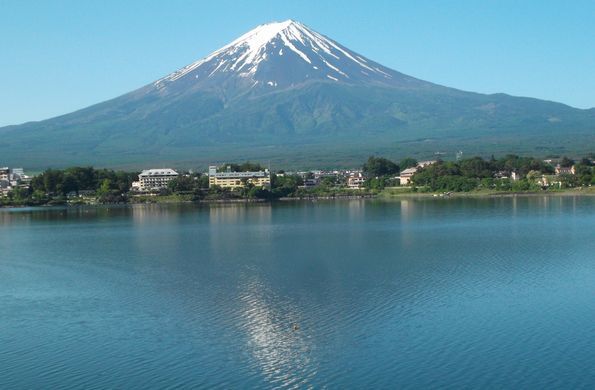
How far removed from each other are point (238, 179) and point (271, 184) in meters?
1.41

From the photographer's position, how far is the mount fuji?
56438mm

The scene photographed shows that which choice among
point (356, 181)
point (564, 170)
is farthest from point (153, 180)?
point (564, 170)

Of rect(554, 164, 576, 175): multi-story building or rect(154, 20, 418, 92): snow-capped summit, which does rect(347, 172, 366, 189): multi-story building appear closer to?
rect(554, 164, 576, 175): multi-story building

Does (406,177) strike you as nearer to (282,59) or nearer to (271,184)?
(271,184)

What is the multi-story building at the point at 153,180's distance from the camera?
105ft

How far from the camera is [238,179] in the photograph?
3086 cm

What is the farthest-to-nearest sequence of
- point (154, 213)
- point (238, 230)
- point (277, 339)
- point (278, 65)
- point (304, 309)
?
point (278, 65) < point (154, 213) < point (238, 230) < point (304, 309) < point (277, 339)

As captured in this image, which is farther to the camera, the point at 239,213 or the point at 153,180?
the point at 153,180

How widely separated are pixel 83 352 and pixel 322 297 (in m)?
2.73

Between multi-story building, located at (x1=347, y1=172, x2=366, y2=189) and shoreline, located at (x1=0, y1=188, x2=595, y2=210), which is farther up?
multi-story building, located at (x1=347, y1=172, x2=366, y2=189)

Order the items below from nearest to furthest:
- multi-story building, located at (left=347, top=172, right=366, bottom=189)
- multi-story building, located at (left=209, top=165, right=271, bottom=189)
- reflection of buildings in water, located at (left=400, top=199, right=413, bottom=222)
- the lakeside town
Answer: reflection of buildings in water, located at (left=400, top=199, right=413, bottom=222) → the lakeside town → multi-story building, located at (left=209, top=165, right=271, bottom=189) → multi-story building, located at (left=347, top=172, right=366, bottom=189)

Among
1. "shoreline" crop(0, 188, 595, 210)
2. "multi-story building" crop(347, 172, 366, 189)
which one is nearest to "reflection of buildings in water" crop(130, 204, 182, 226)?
"shoreline" crop(0, 188, 595, 210)

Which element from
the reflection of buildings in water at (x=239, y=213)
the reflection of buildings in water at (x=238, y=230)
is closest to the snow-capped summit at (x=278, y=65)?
the reflection of buildings in water at (x=239, y=213)

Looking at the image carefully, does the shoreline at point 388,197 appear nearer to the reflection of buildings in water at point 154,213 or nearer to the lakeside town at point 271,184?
the lakeside town at point 271,184
